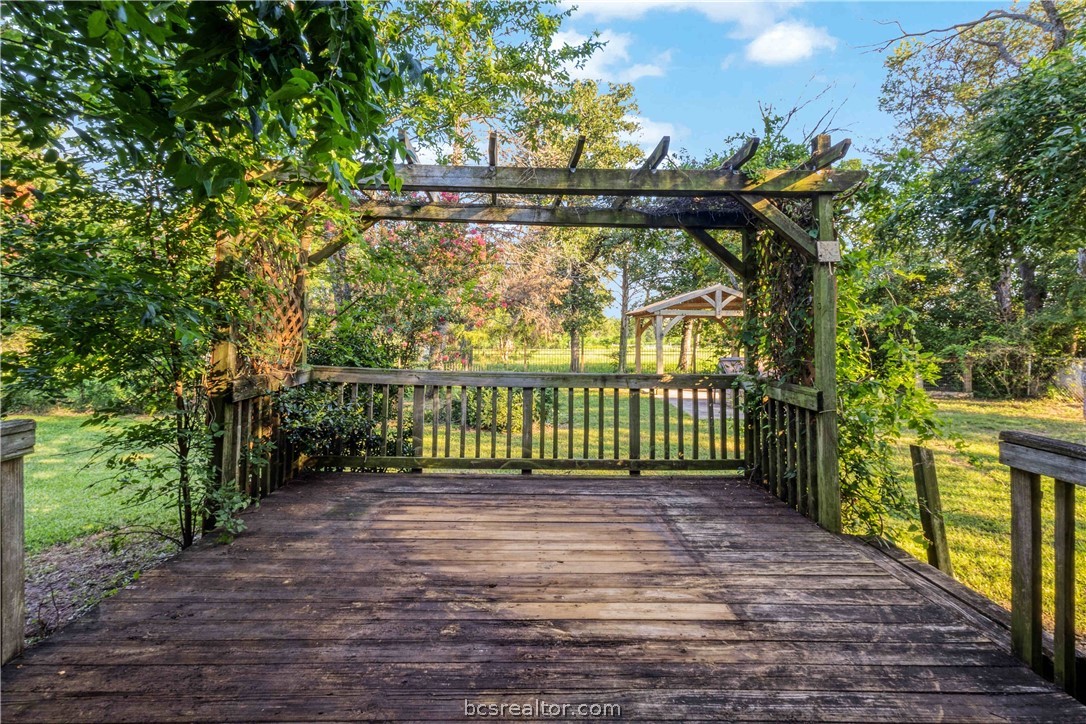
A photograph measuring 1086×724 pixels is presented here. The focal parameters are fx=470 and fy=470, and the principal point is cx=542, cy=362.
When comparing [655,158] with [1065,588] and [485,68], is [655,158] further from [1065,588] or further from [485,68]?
[485,68]

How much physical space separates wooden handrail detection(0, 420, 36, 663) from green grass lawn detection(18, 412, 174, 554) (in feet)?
4.34

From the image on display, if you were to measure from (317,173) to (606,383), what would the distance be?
2944 millimetres

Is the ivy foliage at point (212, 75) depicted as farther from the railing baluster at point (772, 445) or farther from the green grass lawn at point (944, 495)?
the railing baluster at point (772, 445)

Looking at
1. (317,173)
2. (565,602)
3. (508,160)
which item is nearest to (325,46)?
(317,173)

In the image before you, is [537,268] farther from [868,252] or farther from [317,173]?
[317,173]

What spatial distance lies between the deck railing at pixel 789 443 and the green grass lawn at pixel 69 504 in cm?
395

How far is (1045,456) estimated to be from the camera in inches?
60.1

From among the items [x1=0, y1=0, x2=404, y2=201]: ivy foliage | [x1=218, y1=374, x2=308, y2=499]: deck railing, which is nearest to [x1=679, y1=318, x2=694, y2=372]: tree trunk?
[x1=218, y1=374, x2=308, y2=499]: deck railing

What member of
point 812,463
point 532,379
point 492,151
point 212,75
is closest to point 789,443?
point 812,463

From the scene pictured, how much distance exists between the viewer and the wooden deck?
1403 mm

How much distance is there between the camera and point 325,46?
1339 mm

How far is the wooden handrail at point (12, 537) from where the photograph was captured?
58.7 inches

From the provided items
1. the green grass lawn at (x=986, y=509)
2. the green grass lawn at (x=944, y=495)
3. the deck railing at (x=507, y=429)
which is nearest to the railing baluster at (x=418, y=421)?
the deck railing at (x=507, y=429)

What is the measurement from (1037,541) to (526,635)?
177cm
